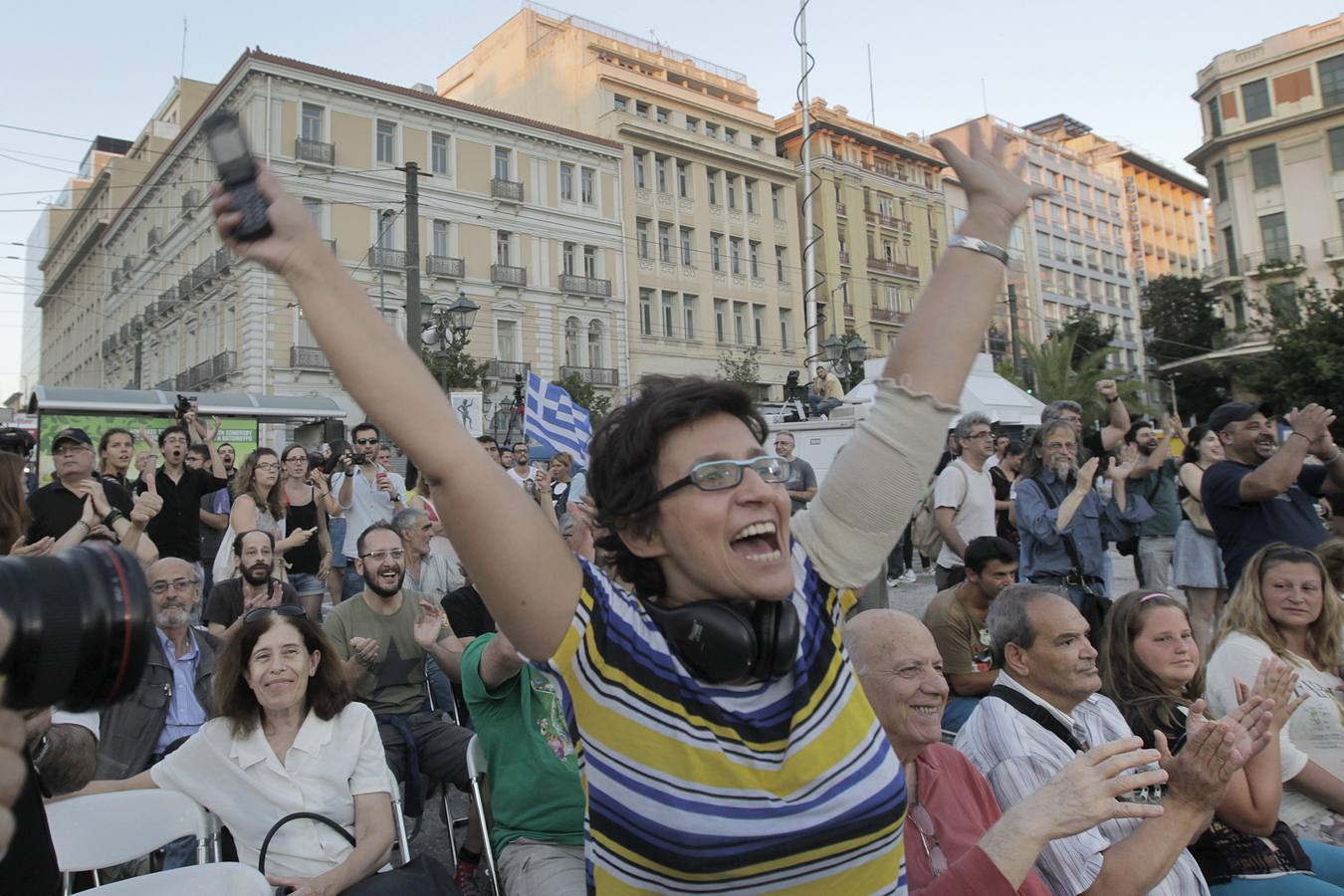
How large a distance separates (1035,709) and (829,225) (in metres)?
46.7

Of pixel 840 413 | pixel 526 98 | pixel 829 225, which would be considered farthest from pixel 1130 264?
pixel 840 413

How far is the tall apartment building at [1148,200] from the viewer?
7275 centimetres

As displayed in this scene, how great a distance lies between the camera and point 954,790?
254 centimetres

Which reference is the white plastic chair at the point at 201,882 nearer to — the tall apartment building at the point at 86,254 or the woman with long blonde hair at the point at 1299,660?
the woman with long blonde hair at the point at 1299,660

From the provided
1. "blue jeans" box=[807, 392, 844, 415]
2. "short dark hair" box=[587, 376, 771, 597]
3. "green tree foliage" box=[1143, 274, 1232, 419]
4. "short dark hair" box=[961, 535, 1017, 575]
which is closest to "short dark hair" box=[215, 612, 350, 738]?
"short dark hair" box=[587, 376, 771, 597]

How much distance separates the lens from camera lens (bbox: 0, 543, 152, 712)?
104 cm

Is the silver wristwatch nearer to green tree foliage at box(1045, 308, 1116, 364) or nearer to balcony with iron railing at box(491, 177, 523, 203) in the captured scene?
balcony with iron railing at box(491, 177, 523, 203)

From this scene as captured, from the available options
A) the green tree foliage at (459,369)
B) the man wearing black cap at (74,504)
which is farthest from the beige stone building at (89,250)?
the man wearing black cap at (74,504)

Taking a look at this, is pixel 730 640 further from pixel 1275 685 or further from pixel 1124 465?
pixel 1124 465

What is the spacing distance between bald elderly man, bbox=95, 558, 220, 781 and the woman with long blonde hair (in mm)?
4485

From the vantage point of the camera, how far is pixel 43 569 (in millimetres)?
1095

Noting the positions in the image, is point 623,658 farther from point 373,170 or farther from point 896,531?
point 373,170

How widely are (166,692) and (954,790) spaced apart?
3.74m

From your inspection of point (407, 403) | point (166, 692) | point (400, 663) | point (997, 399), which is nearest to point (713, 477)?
point (407, 403)
